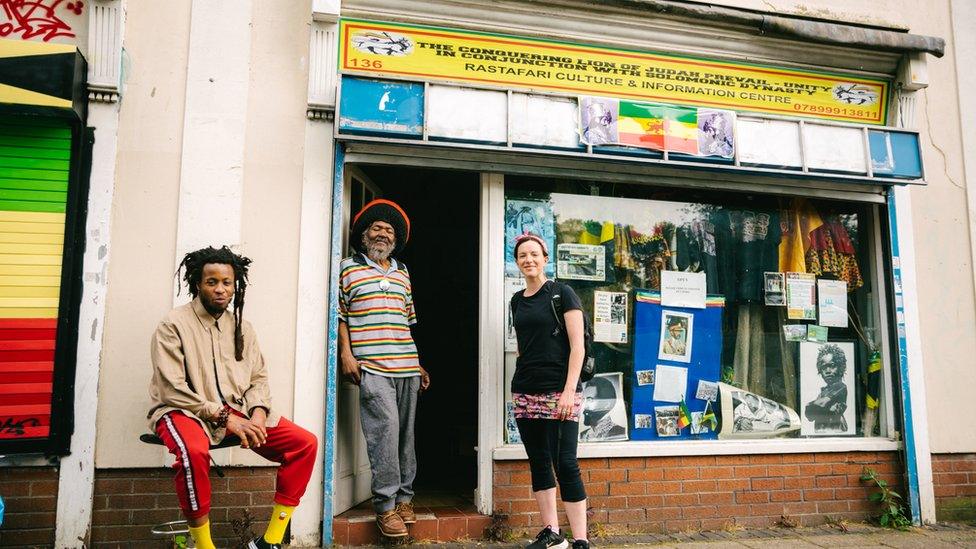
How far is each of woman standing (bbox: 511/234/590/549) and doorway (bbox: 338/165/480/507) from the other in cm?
230

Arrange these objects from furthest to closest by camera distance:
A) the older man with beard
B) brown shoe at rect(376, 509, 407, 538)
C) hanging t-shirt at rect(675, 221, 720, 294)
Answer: hanging t-shirt at rect(675, 221, 720, 294) → the older man with beard → brown shoe at rect(376, 509, 407, 538)

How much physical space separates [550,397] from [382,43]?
2.67 metres

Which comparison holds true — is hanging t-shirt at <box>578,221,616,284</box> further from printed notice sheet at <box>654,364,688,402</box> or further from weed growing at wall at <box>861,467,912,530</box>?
weed growing at wall at <box>861,467,912,530</box>

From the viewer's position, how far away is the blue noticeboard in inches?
193

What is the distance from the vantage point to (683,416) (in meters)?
4.91

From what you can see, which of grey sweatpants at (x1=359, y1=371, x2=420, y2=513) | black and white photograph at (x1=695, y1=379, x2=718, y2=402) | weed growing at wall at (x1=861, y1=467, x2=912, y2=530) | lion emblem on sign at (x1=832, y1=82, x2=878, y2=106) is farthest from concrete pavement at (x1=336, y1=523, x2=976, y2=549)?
lion emblem on sign at (x1=832, y1=82, x2=878, y2=106)

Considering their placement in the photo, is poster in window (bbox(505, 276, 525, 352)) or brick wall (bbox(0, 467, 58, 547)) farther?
poster in window (bbox(505, 276, 525, 352))

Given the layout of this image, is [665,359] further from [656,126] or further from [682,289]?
[656,126]

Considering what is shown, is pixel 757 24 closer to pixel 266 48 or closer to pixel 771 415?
pixel 771 415

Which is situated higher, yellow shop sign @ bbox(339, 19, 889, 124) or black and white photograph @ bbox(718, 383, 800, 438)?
yellow shop sign @ bbox(339, 19, 889, 124)

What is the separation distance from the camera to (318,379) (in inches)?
163

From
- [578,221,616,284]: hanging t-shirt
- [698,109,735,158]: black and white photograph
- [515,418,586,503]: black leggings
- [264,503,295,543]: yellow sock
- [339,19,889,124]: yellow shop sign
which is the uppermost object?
[339,19,889,124]: yellow shop sign

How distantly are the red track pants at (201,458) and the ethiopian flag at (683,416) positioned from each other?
9.21 ft

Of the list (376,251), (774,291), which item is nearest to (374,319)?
(376,251)
